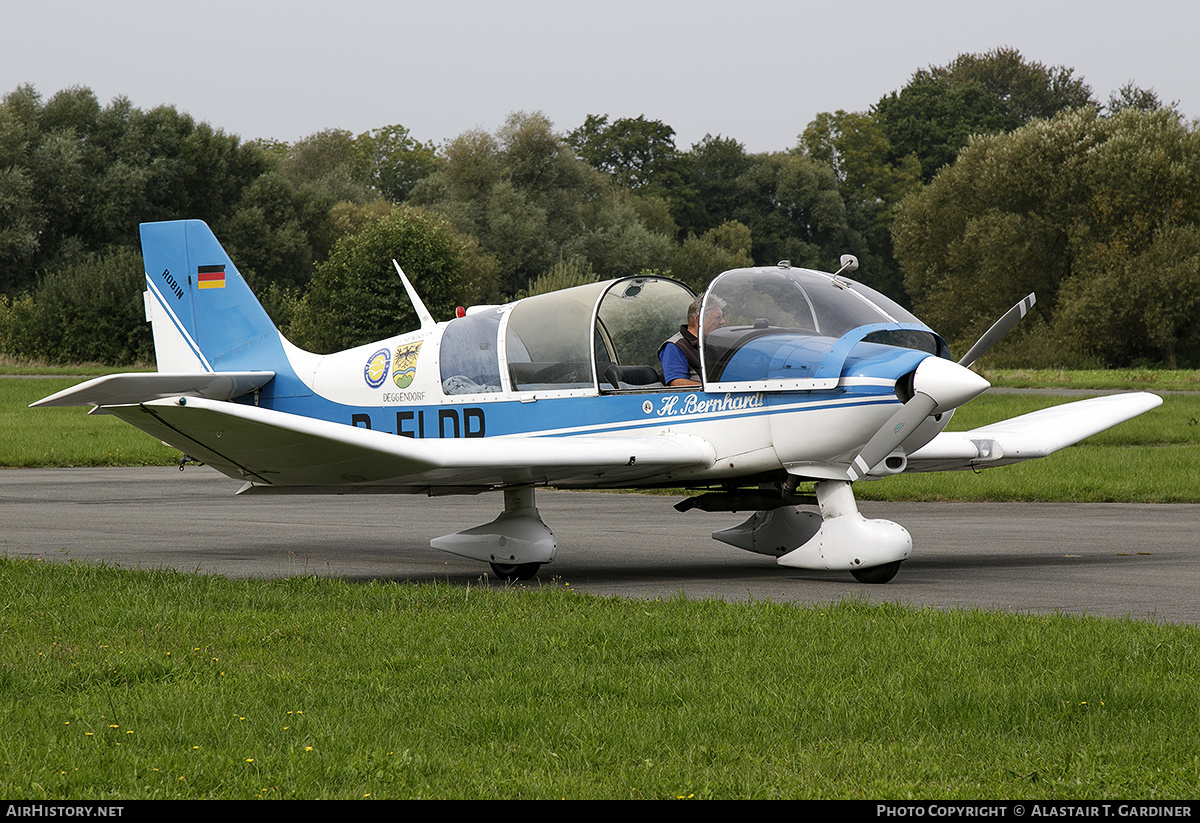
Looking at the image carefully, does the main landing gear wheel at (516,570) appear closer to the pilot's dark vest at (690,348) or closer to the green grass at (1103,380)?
the pilot's dark vest at (690,348)

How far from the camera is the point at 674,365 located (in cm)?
989

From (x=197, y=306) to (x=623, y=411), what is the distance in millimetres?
4809

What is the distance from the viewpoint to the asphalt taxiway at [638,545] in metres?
8.68

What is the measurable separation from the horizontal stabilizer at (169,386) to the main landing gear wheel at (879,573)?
17.8ft

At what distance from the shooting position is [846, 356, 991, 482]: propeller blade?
854 cm

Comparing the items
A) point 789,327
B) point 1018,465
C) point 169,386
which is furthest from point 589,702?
point 1018,465

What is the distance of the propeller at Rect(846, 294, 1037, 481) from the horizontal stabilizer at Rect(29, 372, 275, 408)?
5327 millimetres

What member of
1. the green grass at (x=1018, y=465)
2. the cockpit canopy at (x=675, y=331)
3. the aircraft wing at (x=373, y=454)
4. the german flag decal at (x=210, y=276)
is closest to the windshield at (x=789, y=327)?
the cockpit canopy at (x=675, y=331)

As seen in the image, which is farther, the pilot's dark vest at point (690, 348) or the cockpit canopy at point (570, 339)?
the cockpit canopy at point (570, 339)

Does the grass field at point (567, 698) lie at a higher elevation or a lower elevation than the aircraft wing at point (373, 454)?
lower

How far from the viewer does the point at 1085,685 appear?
5.29 metres

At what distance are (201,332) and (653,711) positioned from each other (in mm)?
8299
